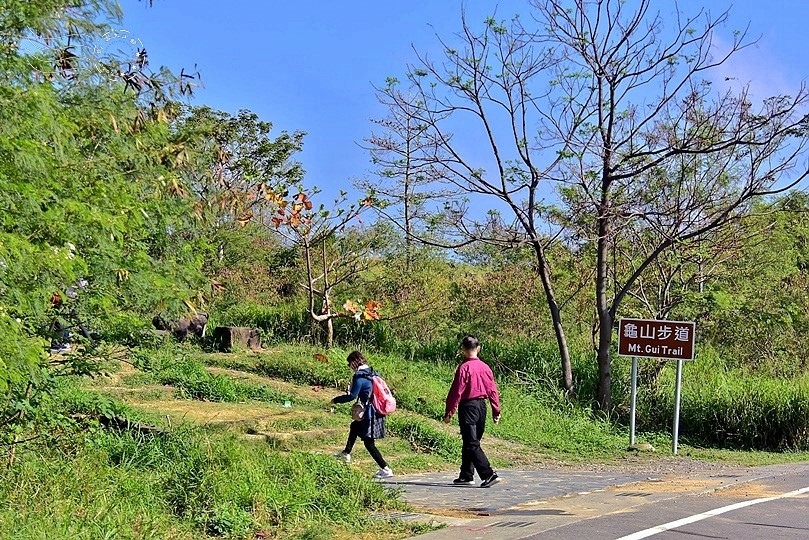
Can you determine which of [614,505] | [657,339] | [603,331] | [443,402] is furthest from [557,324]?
[614,505]

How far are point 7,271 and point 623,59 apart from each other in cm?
1337

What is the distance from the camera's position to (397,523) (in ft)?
25.0

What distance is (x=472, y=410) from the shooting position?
10.1 m

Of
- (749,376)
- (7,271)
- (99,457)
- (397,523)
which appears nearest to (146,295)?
(99,457)

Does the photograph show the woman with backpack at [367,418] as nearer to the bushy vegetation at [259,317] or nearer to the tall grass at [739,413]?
the bushy vegetation at [259,317]

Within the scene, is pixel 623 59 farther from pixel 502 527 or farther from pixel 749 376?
pixel 502 527

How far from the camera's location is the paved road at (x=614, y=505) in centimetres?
765

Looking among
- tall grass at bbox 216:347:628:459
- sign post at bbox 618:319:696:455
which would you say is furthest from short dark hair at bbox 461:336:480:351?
sign post at bbox 618:319:696:455

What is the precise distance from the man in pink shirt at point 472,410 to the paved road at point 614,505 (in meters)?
0.22

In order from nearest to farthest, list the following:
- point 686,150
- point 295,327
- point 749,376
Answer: point 686,150
point 749,376
point 295,327

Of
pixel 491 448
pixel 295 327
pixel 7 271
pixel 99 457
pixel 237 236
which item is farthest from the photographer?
pixel 237 236

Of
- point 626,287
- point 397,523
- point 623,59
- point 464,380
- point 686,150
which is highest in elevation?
point 623,59

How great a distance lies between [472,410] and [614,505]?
1900 mm

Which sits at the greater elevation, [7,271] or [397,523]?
[7,271]
